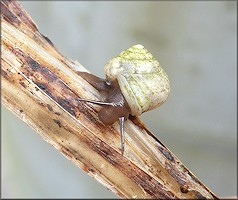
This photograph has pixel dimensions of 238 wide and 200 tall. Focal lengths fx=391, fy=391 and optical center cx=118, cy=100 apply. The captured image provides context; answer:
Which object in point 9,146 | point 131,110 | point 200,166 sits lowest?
point 9,146

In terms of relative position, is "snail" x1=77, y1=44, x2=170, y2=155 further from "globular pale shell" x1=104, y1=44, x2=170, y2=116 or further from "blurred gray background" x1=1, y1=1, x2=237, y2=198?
"blurred gray background" x1=1, y1=1, x2=237, y2=198

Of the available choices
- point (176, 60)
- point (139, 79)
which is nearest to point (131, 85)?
point (139, 79)

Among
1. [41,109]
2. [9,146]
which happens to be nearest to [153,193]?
[41,109]

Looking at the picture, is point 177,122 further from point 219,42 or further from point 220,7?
point 220,7

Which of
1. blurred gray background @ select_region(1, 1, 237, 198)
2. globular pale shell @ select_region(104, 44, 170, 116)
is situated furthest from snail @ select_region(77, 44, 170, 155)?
blurred gray background @ select_region(1, 1, 237, 198)

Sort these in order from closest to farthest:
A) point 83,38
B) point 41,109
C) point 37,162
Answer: point 41,109 < point 83,38 < point 37,162

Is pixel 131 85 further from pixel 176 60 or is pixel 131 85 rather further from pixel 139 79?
pixel 176 60
